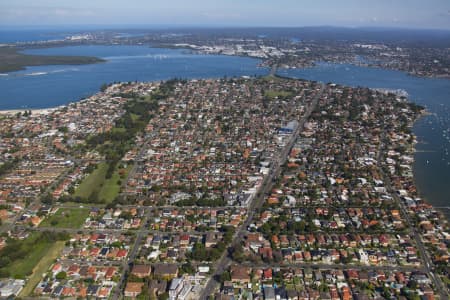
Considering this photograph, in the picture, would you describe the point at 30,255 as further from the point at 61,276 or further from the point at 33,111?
the point at 33,111

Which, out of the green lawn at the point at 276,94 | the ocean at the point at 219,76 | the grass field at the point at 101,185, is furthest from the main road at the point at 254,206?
the green lawn at the point at 276,94

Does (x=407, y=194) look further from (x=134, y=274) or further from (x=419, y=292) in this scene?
(x=134, y=274)

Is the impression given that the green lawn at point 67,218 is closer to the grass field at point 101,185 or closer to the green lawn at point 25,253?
the green lawn at point 25,253

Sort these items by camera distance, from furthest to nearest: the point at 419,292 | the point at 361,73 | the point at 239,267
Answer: the point at 361,73, the point at 239,267, the point at 419,292

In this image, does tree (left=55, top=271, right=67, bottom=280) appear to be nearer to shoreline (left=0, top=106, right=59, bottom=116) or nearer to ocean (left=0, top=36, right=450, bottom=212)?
ocean (left=0, top=36, right=450, bottom=212)

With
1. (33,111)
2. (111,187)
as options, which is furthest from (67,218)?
(33,111)

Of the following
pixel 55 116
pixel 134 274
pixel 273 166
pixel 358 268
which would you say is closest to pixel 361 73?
pixel 273 166

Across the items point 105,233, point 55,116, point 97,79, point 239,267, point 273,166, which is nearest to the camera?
point 239,267
